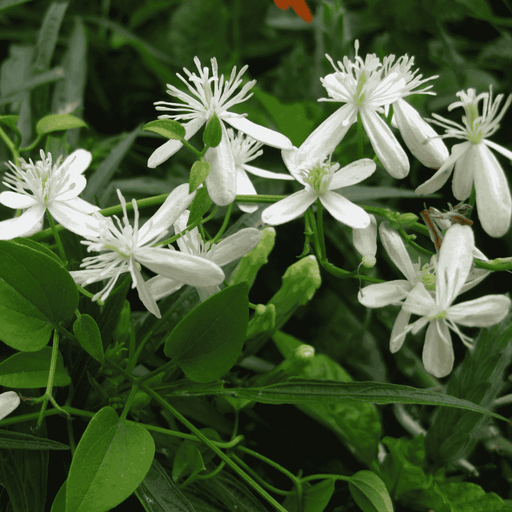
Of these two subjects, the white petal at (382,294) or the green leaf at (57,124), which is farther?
the green leaf at (57,124)

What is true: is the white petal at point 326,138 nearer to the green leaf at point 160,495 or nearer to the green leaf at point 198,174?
the green leaf at point 198,174

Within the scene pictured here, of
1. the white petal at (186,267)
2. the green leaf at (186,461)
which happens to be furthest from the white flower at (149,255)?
the green leaf at (186,461)

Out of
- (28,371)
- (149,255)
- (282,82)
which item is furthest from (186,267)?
(282,82)

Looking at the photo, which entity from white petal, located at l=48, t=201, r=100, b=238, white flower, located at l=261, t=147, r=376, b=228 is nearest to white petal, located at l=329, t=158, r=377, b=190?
white flower, located at l=261, t=147, r=376, b=228

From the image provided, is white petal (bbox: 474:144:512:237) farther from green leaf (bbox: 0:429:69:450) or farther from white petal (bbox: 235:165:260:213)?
green leaf (bbox: 0:429:69:450)

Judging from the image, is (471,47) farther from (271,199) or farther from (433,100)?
(271,199)
